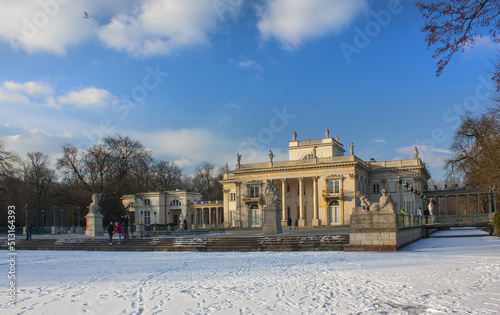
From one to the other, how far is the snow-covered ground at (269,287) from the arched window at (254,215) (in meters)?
43.9

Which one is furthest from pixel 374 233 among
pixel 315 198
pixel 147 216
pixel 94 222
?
pixel 147 216

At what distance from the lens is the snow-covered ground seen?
794 cm

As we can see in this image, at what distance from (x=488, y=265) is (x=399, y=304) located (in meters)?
6.73

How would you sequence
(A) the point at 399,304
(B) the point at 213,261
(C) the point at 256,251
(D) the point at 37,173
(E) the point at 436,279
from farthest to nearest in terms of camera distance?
(D) the point at 37,173 → (C) the point at 256,251 → (B) the point at 213,261 → (E) the point at 436,279 → (A) the point at 399,304

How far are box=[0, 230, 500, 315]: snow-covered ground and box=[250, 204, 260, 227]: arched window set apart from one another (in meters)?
43.9

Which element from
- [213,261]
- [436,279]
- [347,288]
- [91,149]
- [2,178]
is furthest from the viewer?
[91,149]

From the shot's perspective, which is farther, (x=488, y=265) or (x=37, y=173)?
(x=37, y=173)

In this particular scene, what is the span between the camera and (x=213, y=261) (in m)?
16.3

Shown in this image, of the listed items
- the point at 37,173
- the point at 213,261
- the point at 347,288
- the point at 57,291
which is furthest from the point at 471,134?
the point at 37,173

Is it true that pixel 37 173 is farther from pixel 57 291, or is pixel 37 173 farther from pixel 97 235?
Result: pixel 57 291

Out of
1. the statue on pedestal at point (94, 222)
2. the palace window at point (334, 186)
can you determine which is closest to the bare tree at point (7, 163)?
the statue on pedestal at point (94, 222)

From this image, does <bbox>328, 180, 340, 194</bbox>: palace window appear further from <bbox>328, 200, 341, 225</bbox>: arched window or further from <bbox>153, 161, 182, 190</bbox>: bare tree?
<bbox>153, 161, 182, 190</bbox>: bare tree

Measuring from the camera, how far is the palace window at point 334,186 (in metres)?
54.6

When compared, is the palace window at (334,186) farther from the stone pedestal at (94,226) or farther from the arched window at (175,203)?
the stone pedestal at (94,226)
